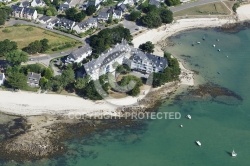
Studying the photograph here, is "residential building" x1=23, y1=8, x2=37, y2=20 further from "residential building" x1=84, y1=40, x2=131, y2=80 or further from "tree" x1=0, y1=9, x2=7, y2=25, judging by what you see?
"residential building" x1=84, y1=40, x2=131, y2=80

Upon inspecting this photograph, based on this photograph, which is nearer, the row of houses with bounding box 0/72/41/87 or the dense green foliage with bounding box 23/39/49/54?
the row of houses with bounding box 0/72/41/87

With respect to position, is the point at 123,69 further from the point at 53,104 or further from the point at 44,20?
the point at 44,20

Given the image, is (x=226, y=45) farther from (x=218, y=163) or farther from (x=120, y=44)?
(x=218, y=163)

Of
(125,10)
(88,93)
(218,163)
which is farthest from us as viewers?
(125,10)

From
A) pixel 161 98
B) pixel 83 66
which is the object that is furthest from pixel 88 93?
pixel 161 98

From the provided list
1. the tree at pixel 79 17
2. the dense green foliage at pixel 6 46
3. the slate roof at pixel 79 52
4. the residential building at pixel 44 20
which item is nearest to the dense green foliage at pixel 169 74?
the slate roof at pixel 79 52

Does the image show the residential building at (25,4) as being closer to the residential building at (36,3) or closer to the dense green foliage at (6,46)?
the residential building at (36,3)

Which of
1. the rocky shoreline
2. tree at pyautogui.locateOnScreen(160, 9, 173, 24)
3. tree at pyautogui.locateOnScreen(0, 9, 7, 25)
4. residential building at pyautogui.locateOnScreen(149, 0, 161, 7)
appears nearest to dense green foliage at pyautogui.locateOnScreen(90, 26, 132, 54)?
tree at pyautogui.locateOnScreen(160, 9, 173, 24)
